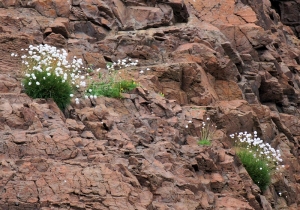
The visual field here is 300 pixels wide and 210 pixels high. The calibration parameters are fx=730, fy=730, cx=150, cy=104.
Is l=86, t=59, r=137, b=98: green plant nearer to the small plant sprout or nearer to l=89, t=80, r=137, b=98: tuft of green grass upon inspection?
l=89, t=80, r=137, b=98: tuft of green grass

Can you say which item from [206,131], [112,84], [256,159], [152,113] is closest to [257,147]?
[256,159]

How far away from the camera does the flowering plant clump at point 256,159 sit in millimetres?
14023

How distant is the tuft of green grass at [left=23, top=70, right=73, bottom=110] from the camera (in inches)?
453

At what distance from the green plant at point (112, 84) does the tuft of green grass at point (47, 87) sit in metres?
0.96

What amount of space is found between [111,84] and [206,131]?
2024 mm

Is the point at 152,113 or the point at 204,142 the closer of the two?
the point at 152,113

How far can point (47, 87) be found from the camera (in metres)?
11.5

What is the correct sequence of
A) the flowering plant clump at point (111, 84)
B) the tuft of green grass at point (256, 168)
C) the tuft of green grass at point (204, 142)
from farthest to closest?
the tuft of green grass at point (256, 168)
the tuft of green grass at point (204, 142)
the flowering plant clump at point (111, 84)

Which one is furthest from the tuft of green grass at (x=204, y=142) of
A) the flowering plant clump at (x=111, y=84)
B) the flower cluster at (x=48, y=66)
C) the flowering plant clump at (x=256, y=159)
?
the flower cluster at (x=48, y=66)

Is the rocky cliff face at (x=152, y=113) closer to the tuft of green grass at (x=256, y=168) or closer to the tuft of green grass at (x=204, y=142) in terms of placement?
the tuft of green grass at (x=204, y=142)

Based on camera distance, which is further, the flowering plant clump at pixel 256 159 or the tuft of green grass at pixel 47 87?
the flowering plant clump at pixel 256 159

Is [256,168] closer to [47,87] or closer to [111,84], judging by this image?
[111,84]

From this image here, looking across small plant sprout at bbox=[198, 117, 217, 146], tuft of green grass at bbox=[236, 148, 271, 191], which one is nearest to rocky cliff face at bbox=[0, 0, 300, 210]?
small plant sprout at bbox=[198, 117, 217, 146]

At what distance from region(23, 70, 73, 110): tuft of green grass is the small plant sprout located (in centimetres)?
285
